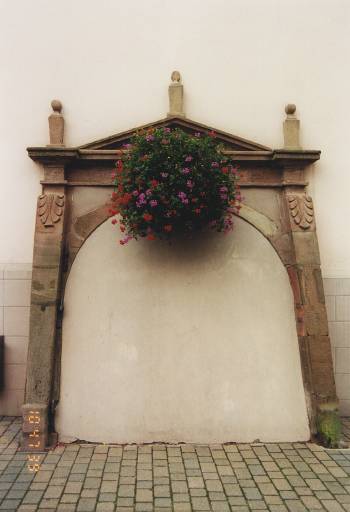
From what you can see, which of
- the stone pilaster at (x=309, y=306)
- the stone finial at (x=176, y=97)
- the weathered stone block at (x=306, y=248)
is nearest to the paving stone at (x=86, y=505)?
the stone pilaster at (x=309, y=306)

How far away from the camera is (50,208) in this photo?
4977 millimetres

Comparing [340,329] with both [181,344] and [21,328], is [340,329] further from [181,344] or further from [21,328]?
[21,328]

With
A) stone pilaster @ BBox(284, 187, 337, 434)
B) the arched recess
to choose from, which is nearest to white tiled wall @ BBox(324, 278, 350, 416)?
stone pilaster @ BBox(284, 187, 337, 434)

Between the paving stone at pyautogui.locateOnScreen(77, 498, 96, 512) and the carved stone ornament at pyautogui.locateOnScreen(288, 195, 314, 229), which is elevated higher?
the carved stone ornament at pyautogui.locateOnScreen(288, 195, 314, 229)

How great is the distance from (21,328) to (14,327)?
0.29 feet

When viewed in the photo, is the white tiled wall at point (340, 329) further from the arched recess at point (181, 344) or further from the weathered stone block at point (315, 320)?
the arched recess at point (181, 344)

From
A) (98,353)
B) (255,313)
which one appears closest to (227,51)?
(255,313)

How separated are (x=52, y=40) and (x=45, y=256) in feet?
9.30

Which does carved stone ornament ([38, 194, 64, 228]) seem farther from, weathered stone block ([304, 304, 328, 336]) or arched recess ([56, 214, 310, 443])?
weathered stone block ([304, 304, 328, 336])

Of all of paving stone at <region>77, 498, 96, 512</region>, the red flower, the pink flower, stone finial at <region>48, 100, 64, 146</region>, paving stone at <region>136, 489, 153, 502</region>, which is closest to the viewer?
paving stone at <region>77, 498, 96, 512</region>

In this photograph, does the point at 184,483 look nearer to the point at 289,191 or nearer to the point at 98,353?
the point at 98,353

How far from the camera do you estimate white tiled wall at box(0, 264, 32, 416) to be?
17.5ft

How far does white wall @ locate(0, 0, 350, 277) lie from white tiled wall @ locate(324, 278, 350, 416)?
0.18 meters

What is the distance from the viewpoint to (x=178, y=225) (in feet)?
15.1
